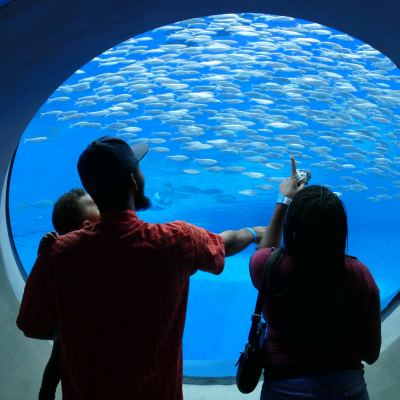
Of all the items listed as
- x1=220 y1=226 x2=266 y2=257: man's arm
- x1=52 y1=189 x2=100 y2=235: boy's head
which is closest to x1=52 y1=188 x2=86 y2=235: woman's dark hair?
x1=52 y1=189 x2=100 y2=235: boy's head

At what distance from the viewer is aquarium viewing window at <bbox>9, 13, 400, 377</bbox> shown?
23.5 feet

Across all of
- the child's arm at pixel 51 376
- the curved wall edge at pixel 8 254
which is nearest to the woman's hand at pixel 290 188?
the child's arm at pixel 51 376

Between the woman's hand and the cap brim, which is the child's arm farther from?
the woman's hand

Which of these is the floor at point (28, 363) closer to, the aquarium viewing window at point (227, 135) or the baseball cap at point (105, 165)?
the aquarium viewing window at point (227, 135)

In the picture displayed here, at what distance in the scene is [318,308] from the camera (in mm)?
1142


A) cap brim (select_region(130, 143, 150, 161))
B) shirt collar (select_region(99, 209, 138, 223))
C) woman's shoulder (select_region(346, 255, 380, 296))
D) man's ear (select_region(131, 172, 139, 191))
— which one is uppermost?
cap brim (select_region(130, 143, 150, 161))

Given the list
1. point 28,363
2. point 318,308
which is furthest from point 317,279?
point 28,363

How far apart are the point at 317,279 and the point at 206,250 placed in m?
0.37

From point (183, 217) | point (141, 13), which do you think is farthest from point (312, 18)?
point (183, 217)

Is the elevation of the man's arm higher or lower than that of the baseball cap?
lower

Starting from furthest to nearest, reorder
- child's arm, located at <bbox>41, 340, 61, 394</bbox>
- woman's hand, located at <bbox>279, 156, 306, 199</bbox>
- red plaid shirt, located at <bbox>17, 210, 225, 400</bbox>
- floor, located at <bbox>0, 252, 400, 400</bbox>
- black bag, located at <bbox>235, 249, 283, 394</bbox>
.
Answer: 1. floor, located at <bbox>0, 252, 400, 400</bbox>
2. child's arm, located at <bbox>41, 340, 61, 394</bbox>
3. woman's hand, located at <bbox>279, 156, 306, 199</bbox>
4. black bag, located at <bbox>235, 249, 283, 394</bbox>
5. red plaid shirt, located at <bbox>17, 210, 225, 400</bbox>

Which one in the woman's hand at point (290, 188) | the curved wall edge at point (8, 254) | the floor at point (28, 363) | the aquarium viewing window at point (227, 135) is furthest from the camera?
the aquarium viewing window at point (227, 135)

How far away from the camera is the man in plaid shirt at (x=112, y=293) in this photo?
1104 millimetres

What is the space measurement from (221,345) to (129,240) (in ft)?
15.9
